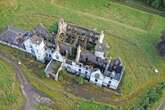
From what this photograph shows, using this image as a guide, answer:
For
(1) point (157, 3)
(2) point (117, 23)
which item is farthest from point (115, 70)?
(1) point (157, 3)

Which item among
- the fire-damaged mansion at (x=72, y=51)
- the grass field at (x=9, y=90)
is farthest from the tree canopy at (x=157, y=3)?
the grass field at (x=9, y=90)

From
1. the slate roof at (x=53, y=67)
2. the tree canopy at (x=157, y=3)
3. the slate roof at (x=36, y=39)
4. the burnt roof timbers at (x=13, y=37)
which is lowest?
the slate roof at (x=53, y=67)

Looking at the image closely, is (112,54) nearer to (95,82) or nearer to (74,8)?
(95,82)

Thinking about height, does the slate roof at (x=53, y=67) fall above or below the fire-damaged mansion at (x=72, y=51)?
below

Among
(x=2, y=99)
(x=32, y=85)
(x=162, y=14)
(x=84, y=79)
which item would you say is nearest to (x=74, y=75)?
(x=84, y=79)

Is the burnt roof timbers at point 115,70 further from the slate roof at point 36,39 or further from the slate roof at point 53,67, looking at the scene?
the slate roof at point 36,39

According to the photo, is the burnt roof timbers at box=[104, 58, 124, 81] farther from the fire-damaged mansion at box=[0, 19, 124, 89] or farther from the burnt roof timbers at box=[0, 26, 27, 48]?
the burnt roof timbers at box=[0, 26, 27, 48]

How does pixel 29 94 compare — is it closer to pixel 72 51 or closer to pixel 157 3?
pixel 72 51
